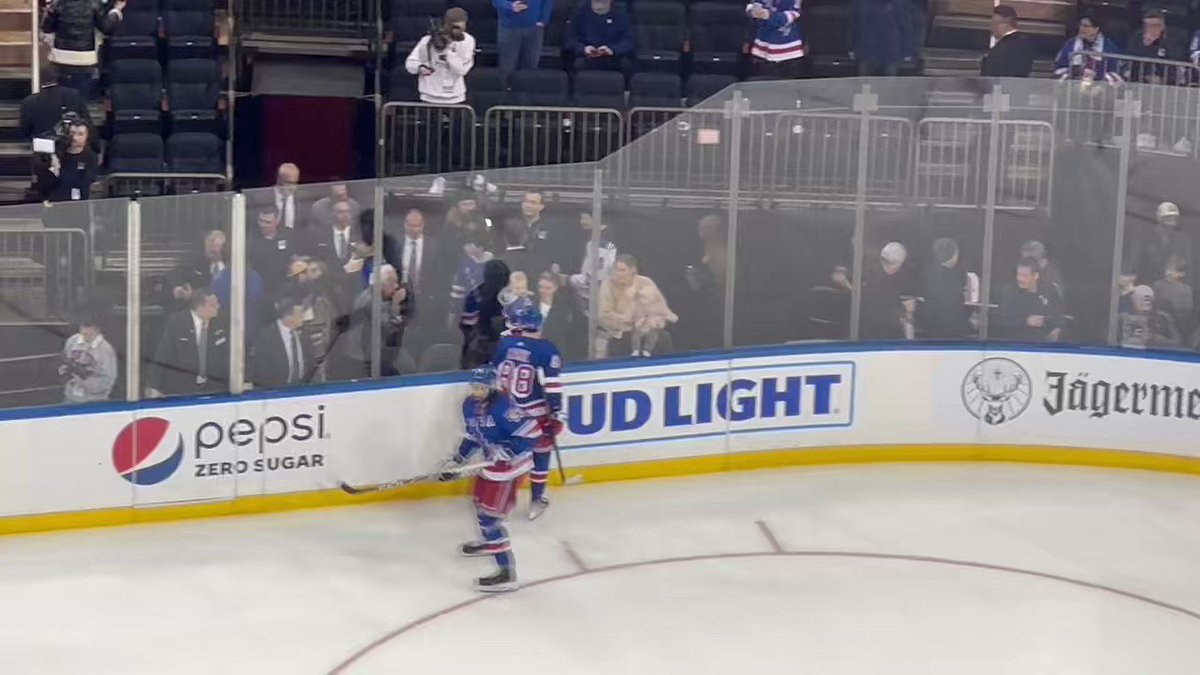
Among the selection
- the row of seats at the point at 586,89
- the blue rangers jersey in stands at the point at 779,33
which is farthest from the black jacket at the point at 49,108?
the blue rangers jersey in stands at the point at 779,33

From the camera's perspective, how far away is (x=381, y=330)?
1084 centimetres

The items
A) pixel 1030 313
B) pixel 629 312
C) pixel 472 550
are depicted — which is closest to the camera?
pixel 472 550

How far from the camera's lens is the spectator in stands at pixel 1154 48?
13.3 metres

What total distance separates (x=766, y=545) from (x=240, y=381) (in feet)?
9.60

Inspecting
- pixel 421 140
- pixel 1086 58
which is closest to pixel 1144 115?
pixel 1086 58

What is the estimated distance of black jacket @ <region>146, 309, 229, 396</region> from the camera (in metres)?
10.3

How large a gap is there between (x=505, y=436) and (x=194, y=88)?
553cm

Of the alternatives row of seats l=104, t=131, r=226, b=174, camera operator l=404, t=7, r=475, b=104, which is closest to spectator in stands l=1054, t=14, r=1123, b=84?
camera operator l=404, t=7, r=475, b=104

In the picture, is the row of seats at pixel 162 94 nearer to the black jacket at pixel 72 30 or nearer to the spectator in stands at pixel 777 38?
the black jacket at pixel 72 30

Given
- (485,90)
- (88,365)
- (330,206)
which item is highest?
(485,90)

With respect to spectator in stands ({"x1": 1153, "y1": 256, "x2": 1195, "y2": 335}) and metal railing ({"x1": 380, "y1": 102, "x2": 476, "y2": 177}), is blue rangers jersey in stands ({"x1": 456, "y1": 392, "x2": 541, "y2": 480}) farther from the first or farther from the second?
spectator in stands ({"x1": 1153, "y1": 256, "x2": 1195, "y2": 335})

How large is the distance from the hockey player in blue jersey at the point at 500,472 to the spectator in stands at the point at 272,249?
1582mm

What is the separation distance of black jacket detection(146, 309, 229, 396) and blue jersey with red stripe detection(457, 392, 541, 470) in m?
1.65

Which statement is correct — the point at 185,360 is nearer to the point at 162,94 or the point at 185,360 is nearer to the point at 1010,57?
the point at 162,94
